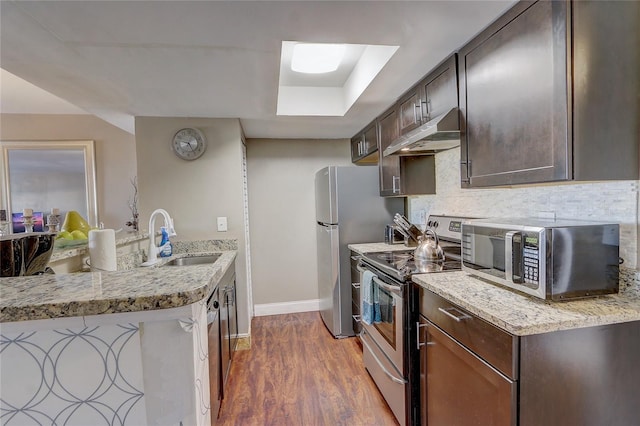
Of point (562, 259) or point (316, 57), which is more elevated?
point (316, 57)

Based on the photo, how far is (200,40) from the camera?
1433 millimetres

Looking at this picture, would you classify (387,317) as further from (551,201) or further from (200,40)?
(200,40)

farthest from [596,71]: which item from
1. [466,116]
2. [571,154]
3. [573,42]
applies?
[466,116]

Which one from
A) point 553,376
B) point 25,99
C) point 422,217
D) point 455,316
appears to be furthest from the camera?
point 25,99

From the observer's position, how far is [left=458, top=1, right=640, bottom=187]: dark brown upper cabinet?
1.06 metres

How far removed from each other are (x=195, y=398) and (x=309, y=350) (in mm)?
2213

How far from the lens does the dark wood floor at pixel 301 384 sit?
1.91 metres

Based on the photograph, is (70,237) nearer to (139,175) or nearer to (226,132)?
(139,175)

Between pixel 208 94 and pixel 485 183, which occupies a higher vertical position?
pixel 208 94

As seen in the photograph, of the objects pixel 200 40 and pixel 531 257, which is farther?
pixel 200 40

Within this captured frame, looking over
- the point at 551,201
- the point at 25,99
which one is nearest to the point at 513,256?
the point at 551,201

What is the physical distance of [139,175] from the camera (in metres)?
2.61

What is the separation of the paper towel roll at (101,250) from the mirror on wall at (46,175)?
2.58m

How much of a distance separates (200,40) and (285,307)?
9.65ft
